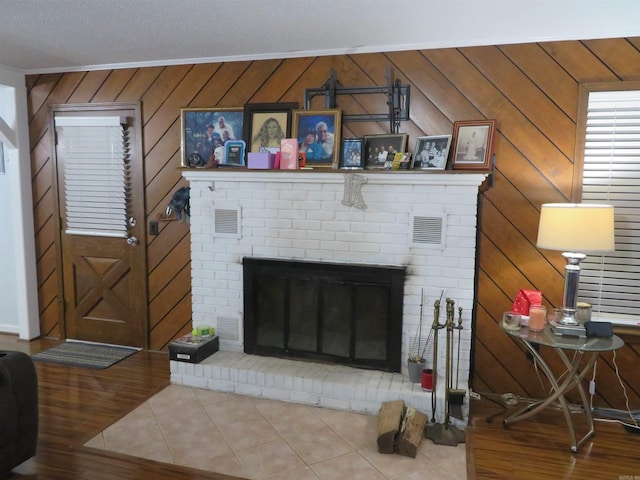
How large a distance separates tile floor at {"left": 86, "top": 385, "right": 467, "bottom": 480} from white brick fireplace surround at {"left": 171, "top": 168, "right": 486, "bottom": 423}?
0.59 feet

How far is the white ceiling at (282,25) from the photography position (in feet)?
8.24

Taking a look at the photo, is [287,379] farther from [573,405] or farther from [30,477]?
[573,405]

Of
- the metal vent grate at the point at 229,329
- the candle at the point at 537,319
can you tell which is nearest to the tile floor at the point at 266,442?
the metal vent grate at the point at 229,329

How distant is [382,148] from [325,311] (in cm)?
124

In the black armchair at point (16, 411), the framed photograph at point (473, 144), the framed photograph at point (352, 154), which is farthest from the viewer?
A: the framed photograph at point (352, 154)

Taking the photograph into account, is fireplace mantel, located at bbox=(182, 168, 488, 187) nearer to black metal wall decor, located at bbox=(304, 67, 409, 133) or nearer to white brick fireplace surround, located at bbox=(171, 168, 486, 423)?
white brick fireplace surround, located at bbox=(171, 168, 486, 423)

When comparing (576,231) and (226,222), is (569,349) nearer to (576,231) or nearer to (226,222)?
(576,231)

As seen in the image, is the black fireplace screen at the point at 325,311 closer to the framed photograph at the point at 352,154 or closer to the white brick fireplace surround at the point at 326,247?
the white brick fireplace surround at the point at 326,247

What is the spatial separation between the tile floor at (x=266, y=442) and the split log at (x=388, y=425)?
54 millimetres

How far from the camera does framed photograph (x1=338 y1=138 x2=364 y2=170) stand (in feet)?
10.9

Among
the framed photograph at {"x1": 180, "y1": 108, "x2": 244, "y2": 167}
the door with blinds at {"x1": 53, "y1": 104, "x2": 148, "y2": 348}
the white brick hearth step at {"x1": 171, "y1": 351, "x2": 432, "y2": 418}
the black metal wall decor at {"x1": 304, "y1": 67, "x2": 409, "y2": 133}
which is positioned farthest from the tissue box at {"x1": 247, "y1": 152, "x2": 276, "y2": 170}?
the white brick hearth step at {"x1": 171, "y1": 351, "x2": 432, "y2": 418}

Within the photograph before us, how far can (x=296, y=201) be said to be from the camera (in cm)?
340

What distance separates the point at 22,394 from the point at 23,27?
7.30 ft

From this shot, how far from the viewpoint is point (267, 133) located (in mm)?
3539
